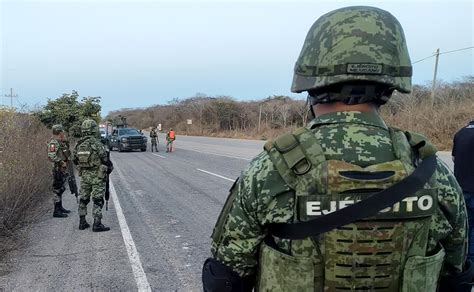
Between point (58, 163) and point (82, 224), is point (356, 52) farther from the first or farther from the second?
point (58, 163)

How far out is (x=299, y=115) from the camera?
4641 millimetres

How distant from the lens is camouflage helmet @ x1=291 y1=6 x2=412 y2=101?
4.81 feet

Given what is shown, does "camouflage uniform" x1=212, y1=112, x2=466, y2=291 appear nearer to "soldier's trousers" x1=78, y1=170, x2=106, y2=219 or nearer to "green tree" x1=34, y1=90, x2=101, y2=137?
"soldier's trousers" x1=78, y1=170, x2=106, y2=219

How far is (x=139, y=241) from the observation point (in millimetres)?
6121

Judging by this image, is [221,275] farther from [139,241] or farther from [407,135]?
[139,241]

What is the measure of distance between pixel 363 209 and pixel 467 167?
315cm

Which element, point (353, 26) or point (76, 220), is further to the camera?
point (76, 220)

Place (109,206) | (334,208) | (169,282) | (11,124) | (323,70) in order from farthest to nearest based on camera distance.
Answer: (11,124)
(109,206)
(169,282)
(323,70)
(334,208)

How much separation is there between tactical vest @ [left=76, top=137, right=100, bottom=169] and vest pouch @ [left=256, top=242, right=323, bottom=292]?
19.4ft

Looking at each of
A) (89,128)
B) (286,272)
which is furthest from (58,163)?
(286,272)

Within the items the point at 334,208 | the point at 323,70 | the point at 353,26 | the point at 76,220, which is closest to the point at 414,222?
the point at 334,208

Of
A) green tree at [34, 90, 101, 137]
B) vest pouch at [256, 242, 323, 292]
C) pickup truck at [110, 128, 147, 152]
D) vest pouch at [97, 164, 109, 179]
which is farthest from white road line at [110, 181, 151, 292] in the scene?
pickup truck at [110, 128, 147, 152]

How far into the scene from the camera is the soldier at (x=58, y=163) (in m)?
7.94

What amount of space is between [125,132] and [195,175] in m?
17.0
